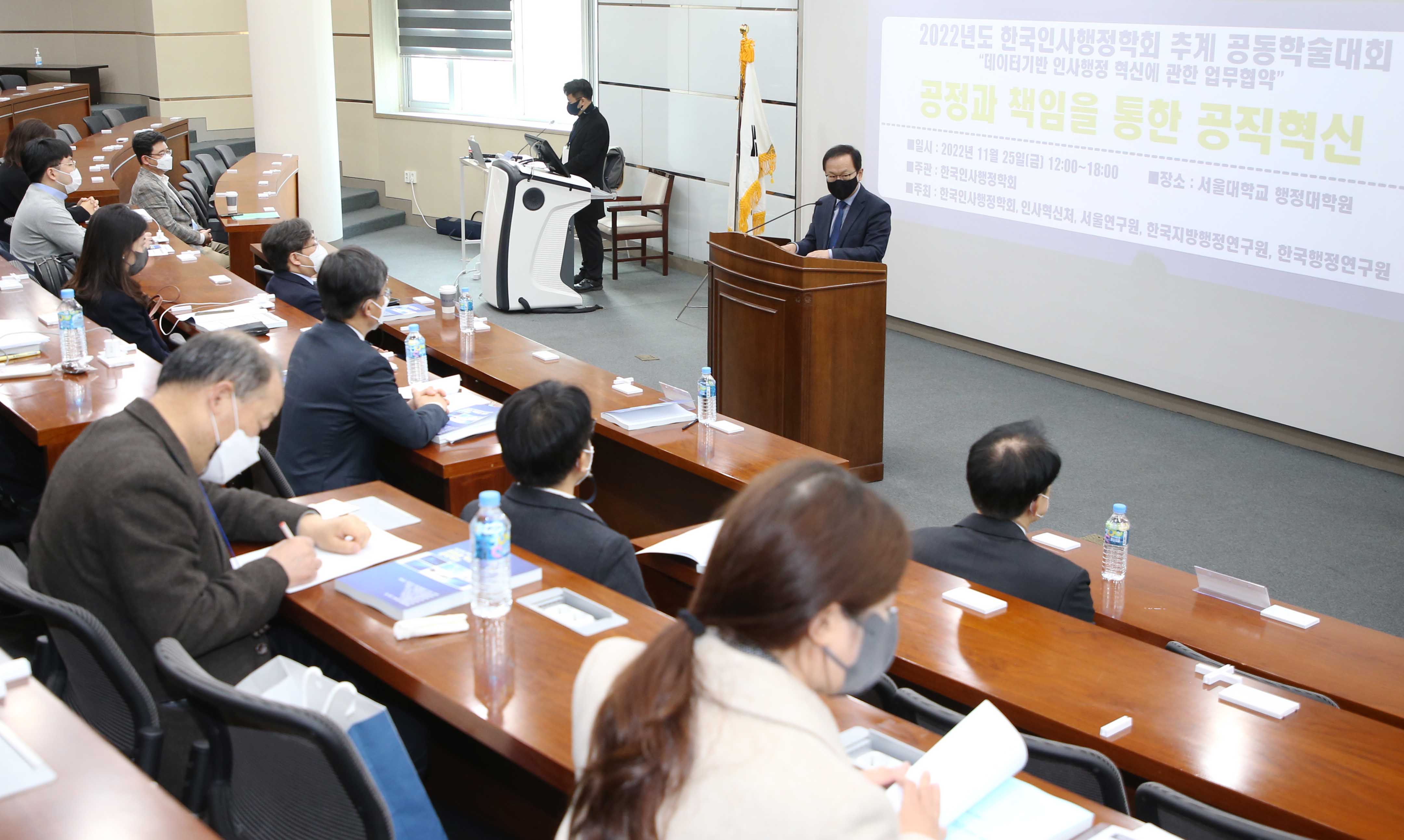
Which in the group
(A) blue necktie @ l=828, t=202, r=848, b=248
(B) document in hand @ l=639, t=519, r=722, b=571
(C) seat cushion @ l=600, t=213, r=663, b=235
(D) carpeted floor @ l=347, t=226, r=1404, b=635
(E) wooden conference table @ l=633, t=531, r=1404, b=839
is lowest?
(D) carpeted floor @ l=347, t=226, r=1404, b=635

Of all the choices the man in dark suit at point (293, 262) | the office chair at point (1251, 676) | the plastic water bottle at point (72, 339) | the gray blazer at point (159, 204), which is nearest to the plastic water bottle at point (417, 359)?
the plastic water bottle at point (72, 339)

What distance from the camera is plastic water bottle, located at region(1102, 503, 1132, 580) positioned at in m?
2.98

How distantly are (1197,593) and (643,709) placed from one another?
224 centimetres

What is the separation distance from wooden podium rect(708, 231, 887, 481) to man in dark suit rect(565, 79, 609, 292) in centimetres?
384

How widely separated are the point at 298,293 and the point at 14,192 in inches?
130

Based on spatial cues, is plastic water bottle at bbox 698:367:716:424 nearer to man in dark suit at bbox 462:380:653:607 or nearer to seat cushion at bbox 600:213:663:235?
man in dark suit at bbox 462:380:653:607

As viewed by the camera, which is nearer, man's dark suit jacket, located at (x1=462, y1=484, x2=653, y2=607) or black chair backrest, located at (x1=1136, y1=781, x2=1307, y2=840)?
black chair backrest, located at (x1=1136, y1=781, x2=1307, y2=840)

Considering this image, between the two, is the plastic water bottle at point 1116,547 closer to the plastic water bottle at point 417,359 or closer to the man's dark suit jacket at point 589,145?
the plastic water bottle at point 417,359

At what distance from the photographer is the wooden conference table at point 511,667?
1955 mm

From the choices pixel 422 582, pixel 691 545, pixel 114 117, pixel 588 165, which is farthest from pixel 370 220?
pixel 422 582

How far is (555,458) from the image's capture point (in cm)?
267

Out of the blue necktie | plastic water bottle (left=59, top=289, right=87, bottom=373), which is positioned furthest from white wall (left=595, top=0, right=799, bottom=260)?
plastic water bottle (left=59, top=289, right=87, bottom=373)

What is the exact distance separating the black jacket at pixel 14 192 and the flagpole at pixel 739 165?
407 centimetres

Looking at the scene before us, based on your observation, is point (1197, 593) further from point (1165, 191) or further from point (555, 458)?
point (1165, 191)
